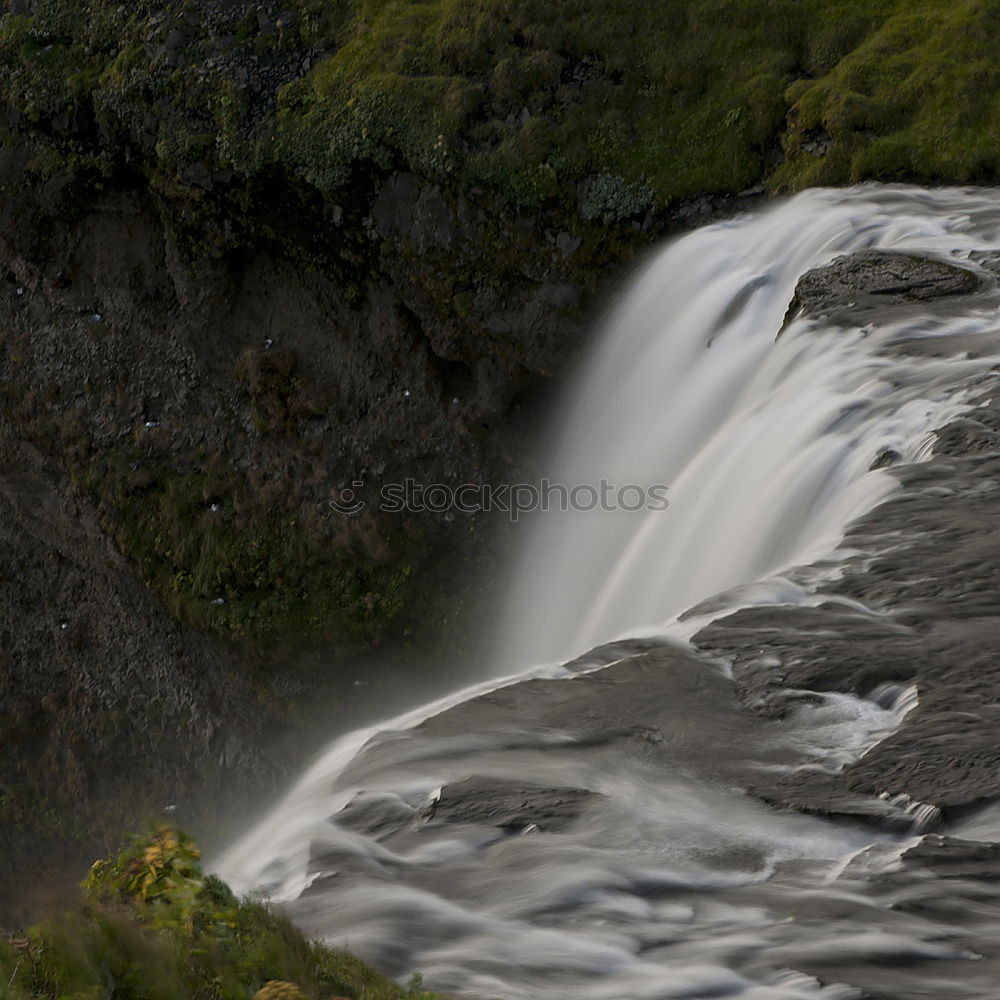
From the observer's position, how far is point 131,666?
17.5 meters

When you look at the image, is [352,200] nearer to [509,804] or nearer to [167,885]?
[509,804]

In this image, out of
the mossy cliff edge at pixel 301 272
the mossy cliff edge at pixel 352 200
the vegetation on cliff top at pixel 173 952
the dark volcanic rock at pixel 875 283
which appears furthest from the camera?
the mossy cliff edge at pixel 301 272

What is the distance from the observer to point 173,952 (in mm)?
2705

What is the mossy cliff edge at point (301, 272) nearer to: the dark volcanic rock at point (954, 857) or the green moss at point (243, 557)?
the green moss at point (243, 557)

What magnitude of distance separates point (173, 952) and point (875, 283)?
7.82 m

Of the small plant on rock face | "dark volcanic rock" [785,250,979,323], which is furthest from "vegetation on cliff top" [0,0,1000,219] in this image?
the small plant on rock face

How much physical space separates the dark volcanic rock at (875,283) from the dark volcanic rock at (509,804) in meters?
5.78

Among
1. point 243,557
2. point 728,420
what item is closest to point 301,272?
point 243,557

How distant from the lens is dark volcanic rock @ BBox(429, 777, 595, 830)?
12.7 feet

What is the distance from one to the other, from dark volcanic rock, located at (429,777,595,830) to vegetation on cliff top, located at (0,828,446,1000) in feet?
2.87

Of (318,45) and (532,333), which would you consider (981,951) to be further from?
(318,45)

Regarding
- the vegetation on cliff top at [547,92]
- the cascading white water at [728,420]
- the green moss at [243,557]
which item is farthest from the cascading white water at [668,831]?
the green moss at [243,557]

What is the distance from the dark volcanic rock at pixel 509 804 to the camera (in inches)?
153

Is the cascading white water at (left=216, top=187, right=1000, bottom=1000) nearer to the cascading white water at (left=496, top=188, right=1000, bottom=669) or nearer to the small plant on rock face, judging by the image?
the cascading white water at (left=496, top=188, right=1000, bottom=669)
